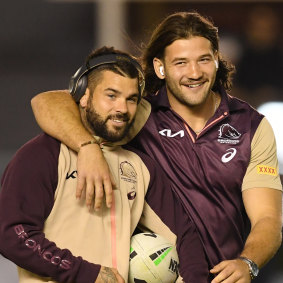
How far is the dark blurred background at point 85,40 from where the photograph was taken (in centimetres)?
1230

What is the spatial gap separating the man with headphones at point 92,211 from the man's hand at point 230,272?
0.14 meters

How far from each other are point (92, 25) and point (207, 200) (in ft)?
33.1

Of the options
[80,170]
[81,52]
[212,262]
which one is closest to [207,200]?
[212,262]

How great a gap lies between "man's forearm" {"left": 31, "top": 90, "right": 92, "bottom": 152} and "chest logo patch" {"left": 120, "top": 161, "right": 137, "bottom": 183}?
0.76 feet

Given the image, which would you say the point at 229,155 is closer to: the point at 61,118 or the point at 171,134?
the point at 171,134

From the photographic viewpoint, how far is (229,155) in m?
5.13

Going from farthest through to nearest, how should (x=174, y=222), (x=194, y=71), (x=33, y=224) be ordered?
(x=194, y=71), (x=174, y=222), (x=33, y=224)

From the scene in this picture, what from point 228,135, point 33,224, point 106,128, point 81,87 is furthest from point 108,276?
point 228,135

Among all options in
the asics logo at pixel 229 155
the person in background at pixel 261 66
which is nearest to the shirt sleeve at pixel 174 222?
the asics logo at pixel 229 155

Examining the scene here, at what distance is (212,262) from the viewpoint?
16.5 feet

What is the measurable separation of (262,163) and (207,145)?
0.31 metres

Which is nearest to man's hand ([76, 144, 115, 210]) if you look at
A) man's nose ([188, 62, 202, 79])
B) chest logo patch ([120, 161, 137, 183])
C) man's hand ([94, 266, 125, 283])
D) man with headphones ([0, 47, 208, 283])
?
man with headphones ([0, 47, 208, 283])

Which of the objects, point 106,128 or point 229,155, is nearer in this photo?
point 106,128

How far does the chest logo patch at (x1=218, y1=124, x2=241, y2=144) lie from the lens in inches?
203
